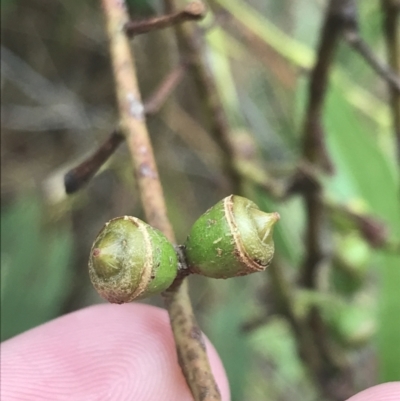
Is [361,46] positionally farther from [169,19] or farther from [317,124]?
[169,19]

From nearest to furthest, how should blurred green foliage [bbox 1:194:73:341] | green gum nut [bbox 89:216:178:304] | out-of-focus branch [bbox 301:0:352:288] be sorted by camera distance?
green gum nut [bbox 89:216:178:304]
out-of-focus branch [bbox 301:0:352:288]
blurred green foliage [bbox 1:194:73:341]

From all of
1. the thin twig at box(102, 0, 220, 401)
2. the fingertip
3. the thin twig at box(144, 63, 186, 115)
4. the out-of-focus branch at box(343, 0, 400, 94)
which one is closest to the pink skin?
the fingertip

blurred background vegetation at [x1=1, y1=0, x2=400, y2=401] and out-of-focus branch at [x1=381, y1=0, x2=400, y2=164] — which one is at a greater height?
out-of-focus branch at [x1=381, y1=0, x2=400, y2=164]

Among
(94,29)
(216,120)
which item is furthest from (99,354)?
(94,29)

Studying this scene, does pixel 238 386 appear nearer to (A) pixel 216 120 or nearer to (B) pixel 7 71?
(A) pixel 216 120

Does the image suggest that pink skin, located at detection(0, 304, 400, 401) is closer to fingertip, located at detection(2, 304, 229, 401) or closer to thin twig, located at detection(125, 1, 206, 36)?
fingertip, located at detection(2, 304, 229, 401)

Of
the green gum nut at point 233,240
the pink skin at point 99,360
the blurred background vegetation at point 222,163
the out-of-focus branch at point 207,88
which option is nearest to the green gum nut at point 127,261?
the green gum nut at point 233,240

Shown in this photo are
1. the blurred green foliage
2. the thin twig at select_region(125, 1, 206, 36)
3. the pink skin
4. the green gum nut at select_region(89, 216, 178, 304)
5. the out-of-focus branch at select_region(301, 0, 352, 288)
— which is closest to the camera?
the green gum nut at select_region(89, 216, 178, 304)

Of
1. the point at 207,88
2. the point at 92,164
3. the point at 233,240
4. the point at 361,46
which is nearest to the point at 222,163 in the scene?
the point at 207,88
